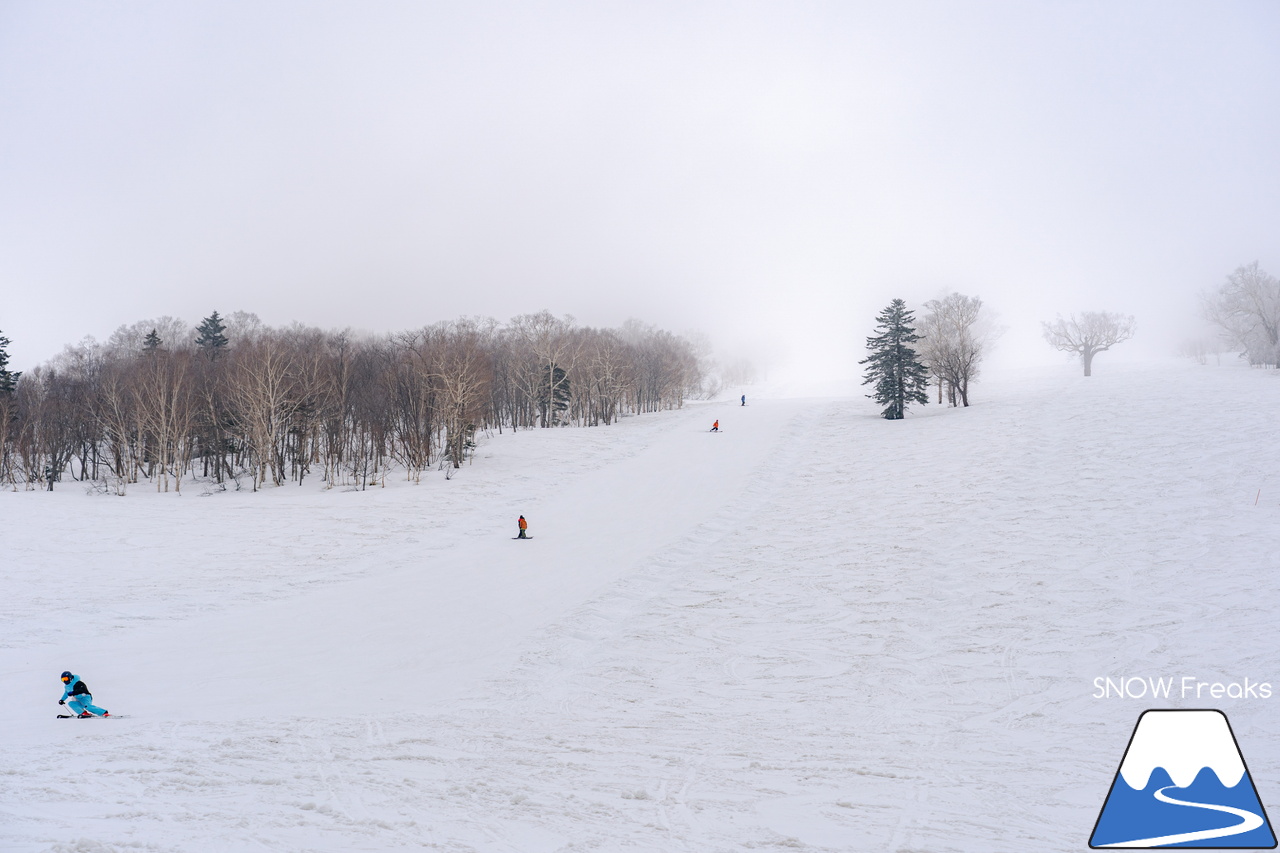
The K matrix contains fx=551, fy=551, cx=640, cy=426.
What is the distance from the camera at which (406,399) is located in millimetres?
42156

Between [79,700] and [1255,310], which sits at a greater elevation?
[1255,310]

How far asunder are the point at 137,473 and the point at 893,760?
56.8m

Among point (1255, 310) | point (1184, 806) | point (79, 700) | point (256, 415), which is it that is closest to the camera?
point (1184, 806)

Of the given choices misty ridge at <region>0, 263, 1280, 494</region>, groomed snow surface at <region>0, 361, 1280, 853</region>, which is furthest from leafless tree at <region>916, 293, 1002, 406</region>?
groomed snow surface at <region>0, 361, 1280, 853</region>

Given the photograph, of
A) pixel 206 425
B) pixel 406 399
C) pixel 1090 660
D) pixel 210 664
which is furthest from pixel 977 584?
pixel 206 425

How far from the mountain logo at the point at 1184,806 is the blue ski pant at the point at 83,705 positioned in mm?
16183

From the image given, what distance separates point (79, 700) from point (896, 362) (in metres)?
49.9

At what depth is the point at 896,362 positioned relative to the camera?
4684 cm

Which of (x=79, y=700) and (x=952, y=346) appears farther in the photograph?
(x=952, y=346)

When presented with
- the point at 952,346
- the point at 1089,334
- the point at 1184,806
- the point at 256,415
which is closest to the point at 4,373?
the point at 256,415

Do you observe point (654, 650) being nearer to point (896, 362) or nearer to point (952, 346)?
point (896, 362)

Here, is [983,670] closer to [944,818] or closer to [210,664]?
[944,818]

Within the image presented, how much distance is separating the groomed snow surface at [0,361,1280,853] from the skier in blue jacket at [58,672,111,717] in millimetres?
364

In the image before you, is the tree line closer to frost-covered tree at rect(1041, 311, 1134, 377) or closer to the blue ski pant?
the blue ski pant
